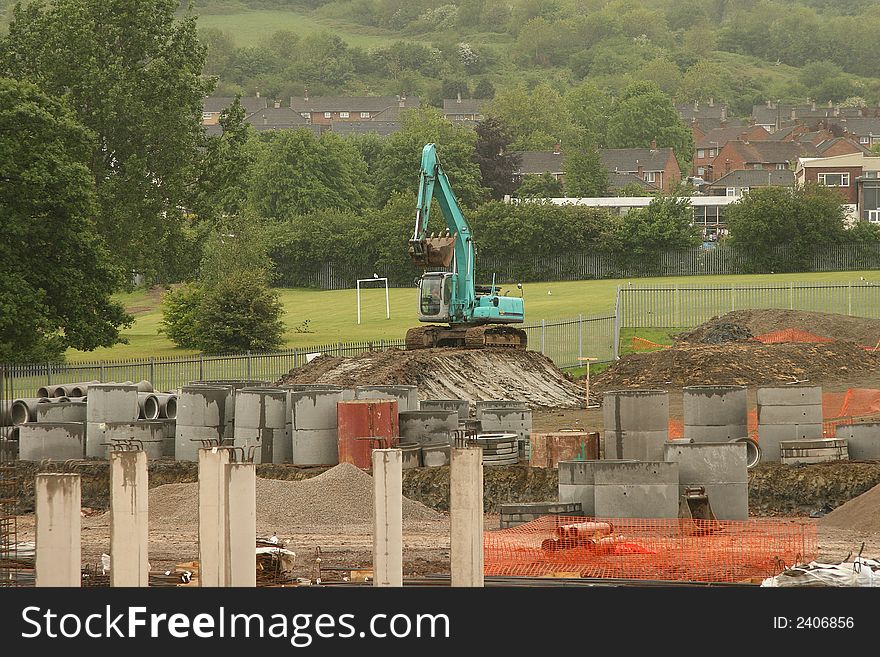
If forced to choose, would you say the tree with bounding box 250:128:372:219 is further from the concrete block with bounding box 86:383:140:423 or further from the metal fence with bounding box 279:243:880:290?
the concrete block with bounding box 86:383:140:423

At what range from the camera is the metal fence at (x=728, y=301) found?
61.9 meters

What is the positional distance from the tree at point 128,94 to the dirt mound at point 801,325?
69.7 feet

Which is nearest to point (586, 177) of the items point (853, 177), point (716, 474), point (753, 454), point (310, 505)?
point (853, 177)

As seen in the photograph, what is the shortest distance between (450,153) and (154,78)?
5680 centimetres

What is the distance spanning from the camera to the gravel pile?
25766mm

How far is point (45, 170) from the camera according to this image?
1845 inches

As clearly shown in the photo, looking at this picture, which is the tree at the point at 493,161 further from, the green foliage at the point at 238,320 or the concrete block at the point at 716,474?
the concrete block at the point at 716,474

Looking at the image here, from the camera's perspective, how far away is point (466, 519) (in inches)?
682

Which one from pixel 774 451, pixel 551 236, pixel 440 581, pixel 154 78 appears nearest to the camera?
pixel 440 581

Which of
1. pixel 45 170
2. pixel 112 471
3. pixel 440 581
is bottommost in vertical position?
pixel 440 581

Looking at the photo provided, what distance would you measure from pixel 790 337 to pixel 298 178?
227ft

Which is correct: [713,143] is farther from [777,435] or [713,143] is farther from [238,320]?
[777,435]
